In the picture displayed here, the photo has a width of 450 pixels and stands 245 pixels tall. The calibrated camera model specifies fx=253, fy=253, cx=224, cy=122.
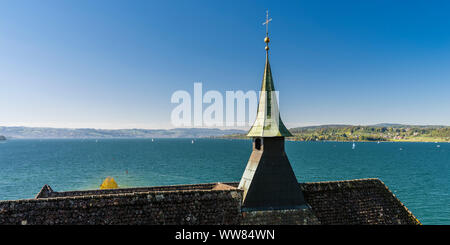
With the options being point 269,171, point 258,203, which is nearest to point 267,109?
point 269,171

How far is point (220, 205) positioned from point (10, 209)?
11.1 metres

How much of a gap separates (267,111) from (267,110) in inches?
2.7

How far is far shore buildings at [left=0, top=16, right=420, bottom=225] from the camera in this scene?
13.5 m

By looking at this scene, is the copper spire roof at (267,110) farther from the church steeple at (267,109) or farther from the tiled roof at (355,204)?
the tiled roof at (355,204)

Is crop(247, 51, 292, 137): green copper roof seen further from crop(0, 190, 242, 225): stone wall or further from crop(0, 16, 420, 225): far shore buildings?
crop(0, 190, 242, 225): stone wall

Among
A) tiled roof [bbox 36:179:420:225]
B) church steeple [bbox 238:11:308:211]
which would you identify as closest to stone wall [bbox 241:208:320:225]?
church steeple [bbox 238:11:308:211]

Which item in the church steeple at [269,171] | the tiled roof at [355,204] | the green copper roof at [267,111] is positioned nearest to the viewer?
the church steeple at [269,171]

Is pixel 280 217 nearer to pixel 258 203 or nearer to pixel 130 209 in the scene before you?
pixel 258 203

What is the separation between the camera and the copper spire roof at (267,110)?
16594 millimetres

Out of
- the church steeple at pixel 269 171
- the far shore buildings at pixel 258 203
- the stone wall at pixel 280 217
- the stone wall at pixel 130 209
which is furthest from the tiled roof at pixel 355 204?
the stone wall at pixel 130 209

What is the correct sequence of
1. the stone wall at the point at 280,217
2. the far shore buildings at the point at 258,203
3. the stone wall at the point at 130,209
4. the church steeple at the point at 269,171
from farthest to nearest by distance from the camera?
the church steeple at the point at 269,171 → the stone wall at the point at 280,217 → the far shore buildings at the point at 258,203 → the stone wall at the point at 130,209

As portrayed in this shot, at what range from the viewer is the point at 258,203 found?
15.3 meters
